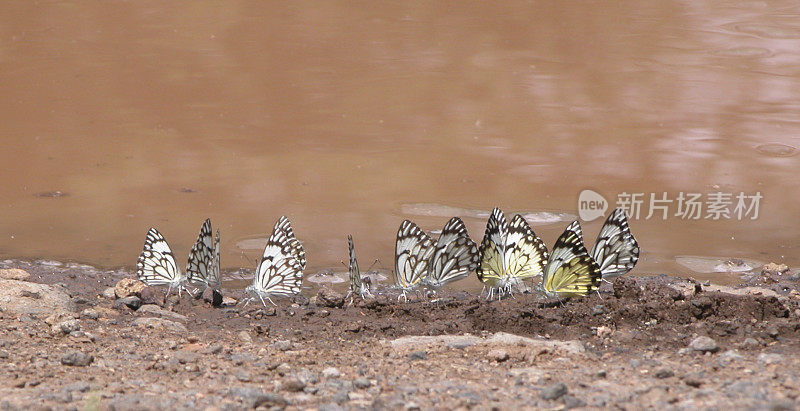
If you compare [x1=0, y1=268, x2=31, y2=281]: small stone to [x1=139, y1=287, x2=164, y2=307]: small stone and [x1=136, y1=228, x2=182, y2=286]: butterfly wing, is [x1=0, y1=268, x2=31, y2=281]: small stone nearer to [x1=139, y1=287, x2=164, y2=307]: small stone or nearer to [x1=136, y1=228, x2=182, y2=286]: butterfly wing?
[x1=136, y1=228, x2=182, y2=286]: butterfly wing

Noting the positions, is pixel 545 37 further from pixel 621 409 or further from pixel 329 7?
pixel 621 409

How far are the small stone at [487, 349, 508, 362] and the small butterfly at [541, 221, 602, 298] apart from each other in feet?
4.33

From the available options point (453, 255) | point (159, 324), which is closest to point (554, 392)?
point (159, 324)

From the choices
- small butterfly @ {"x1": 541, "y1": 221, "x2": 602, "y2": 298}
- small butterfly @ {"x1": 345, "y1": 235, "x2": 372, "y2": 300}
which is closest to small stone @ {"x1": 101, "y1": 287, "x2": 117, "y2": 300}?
small butterfly @ {"x1": 345, "y1": 235, "x2": 372, "y2": 300}

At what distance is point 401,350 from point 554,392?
3.88ft

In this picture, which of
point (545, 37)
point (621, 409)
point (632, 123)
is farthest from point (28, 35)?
point (621, 409)

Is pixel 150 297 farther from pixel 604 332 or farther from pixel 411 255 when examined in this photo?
pixel 604 332

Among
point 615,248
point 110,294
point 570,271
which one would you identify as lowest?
point 110,294

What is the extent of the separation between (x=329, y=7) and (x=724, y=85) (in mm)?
5767

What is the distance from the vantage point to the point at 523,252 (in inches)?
233

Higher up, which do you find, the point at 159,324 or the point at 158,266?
the point at 158,266

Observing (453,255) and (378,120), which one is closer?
(453,255)

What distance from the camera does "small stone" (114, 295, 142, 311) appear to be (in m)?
5.37

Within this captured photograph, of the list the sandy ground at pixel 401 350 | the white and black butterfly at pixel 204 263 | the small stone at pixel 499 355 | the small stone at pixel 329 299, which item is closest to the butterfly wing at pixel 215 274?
the white and black butterfly at pixel 204 263
